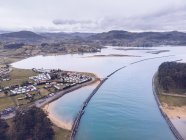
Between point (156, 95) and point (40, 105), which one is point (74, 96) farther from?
point (156, 95)

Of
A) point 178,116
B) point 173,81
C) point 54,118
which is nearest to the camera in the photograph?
point 54,118

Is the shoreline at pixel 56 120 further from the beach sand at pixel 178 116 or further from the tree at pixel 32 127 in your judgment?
the beach sand at pixel 178 116

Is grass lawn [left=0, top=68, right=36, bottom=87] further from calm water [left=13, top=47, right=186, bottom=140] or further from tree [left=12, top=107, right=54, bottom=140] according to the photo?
tree [left=12, top=107, right=54, bottom=140]

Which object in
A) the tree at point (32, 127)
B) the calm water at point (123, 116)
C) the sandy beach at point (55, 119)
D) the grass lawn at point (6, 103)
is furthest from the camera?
the grass lawn at point (6, 103)

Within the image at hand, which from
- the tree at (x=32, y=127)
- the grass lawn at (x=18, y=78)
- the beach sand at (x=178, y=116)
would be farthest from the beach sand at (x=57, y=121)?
the grass lawn at (x=18, y=78)

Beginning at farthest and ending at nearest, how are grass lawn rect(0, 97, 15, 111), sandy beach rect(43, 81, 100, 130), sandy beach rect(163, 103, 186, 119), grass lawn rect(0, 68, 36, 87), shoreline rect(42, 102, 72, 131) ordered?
1. grass lawn rect(0, 68, 36, 87)
2. grass lawn rect(0, 97, 15, 111)
3. sandy beach rect(163, 103, 186, 119)
4. sandy beach rect(43, 81, 100, 130)
5. shoreline rect(42, 102, 72, 131)

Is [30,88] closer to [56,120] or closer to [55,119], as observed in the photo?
[55,119]

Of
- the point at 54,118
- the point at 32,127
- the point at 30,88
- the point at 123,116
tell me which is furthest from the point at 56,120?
the point at 30,88

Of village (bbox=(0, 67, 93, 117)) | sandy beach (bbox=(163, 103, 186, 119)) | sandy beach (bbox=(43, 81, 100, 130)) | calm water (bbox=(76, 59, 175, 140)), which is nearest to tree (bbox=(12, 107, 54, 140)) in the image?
sandy beach (bbox=(43, 81, 100, 130))

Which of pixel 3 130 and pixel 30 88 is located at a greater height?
pixel 3 130

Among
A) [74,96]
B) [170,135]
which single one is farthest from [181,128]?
[74,96]
